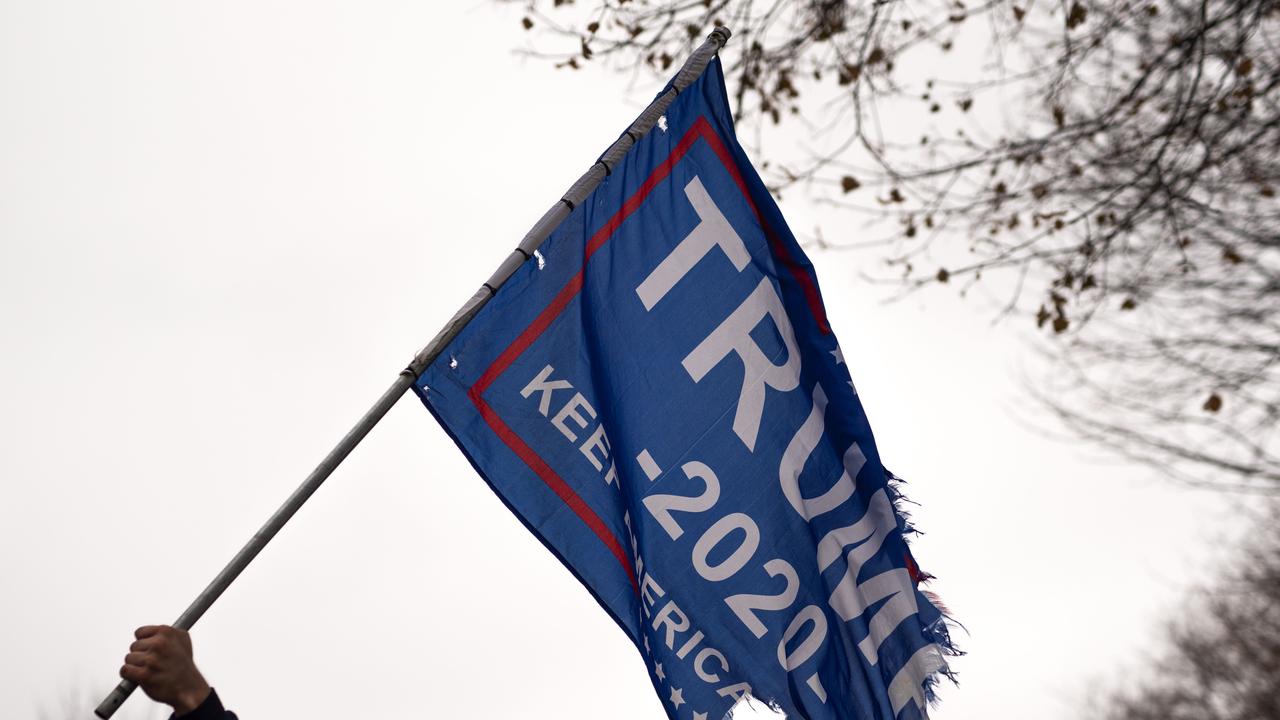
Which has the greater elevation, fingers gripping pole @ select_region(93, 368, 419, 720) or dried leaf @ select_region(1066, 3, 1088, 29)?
dried leaf @ select_region(1066, 3, 1088, 29)

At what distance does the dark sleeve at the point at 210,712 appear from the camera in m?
2.60

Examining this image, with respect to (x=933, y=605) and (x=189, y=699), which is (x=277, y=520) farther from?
(x=933, y=605)

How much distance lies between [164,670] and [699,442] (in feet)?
6.05

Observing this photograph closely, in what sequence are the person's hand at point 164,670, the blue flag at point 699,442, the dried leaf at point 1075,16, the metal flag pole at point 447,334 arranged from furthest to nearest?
the dried leaf at point 1075,16 → the blue flag at point 699,442 → the metal flag pole at point 447,334 → the person's hand at point 164,670

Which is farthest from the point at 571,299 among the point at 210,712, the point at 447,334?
the point at 210,712

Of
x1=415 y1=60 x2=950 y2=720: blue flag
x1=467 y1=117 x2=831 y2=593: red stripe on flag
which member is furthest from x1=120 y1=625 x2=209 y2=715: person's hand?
x1=467 y1=117 x2=831 y2=593: red stripe on flag

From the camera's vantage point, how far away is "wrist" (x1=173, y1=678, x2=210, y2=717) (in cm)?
260

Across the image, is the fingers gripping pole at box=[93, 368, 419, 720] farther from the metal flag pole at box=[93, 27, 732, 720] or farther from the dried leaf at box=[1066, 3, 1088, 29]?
the dried leaf at box=[1066, 3, 1088, 29]

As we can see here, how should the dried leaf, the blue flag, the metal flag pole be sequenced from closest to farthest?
the metal flag pole
the blue flag
the dried leaf

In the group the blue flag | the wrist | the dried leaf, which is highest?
the dried leaf

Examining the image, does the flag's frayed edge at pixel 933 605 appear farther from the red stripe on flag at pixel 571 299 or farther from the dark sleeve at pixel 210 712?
the dark sleeve at pixel 210 712

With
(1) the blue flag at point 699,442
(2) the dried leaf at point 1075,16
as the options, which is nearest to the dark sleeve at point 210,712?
(1) the blue flag at point 699,442

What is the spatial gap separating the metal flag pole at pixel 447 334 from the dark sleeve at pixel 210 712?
0.17 meters

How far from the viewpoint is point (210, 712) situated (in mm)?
2629
